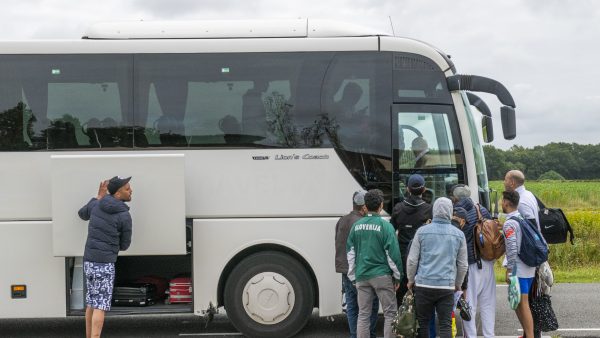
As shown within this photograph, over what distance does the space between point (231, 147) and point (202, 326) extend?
2.97 m

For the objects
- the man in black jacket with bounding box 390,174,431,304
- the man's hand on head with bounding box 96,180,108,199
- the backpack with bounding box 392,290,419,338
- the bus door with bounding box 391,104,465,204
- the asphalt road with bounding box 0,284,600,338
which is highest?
the bus door with bounding box 391,104,465,204

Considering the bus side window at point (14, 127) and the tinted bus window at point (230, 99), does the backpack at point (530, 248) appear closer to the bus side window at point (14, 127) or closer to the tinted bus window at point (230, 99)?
the tinted bus window at point (230, 99)

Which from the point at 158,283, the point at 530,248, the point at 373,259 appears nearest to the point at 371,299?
the point at 373,259

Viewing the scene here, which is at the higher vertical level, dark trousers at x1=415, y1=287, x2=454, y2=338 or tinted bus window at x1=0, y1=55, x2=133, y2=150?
tinted bus window at x1=0, y1=55, x2=133, y2=150

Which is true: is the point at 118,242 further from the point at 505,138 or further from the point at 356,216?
the point at 505,138

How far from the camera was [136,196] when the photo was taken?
9.24 m

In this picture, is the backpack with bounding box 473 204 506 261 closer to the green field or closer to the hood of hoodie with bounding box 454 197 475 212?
the hood of hoodie with bounding box 454 197 475 212

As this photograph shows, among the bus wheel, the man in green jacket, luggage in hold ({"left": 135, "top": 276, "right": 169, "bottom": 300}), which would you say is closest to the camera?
the man in green jacket

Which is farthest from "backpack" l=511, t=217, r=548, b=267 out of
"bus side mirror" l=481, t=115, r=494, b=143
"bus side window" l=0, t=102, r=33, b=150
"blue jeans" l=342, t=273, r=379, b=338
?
"bus side window" l=0, t=102, r=33, b=150

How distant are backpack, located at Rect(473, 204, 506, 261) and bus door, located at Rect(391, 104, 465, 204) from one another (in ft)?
3.73

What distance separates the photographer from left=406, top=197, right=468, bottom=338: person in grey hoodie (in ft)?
24.0

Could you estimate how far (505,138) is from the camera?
9297mm

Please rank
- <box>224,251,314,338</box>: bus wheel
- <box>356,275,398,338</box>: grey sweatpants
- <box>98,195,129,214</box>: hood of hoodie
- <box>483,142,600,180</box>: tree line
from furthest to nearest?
<box>483,142,600,180</box>: tree line
<box>224,251,314,338</box>: bus wheel
<box>98,195,129,214</box>: hood of hoodie
<box>356,275,398,338</box>: grey sweatpants

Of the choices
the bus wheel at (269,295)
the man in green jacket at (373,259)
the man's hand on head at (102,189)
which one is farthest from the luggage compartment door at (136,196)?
the man in green jacket at (373,259)
